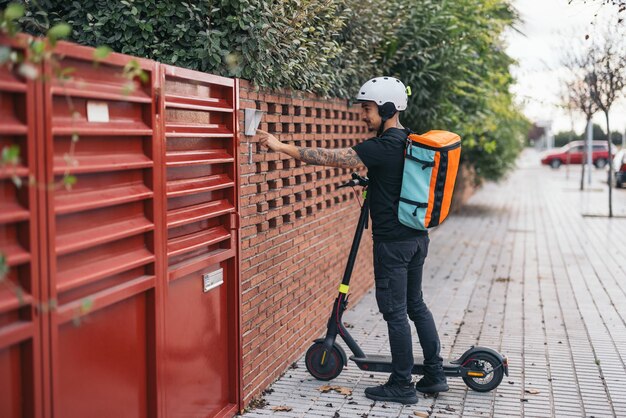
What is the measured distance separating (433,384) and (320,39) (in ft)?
9.06

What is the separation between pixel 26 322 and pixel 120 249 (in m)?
0.77

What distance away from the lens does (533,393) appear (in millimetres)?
5578

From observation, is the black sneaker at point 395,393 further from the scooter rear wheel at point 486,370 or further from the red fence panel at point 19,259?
the red fence panel at point 19,259

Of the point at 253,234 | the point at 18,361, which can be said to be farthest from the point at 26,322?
the point at 253,234

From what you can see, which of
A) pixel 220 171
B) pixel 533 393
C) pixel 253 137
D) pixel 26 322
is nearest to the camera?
pixel 26 322

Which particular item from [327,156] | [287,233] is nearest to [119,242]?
[327,156]

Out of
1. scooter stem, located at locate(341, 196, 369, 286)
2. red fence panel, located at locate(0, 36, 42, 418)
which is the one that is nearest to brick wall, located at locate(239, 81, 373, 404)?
scooter stem, located at locate(341, 196, 369, 286)

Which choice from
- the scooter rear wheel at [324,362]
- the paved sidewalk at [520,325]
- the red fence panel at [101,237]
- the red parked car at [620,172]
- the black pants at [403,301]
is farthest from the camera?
the red parked car at [620,172]

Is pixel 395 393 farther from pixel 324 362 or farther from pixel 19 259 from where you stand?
pixel 19 259

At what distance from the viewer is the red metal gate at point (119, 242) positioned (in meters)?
2.84

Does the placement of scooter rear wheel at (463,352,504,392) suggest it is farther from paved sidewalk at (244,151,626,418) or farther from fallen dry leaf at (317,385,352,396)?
fallen dry leaf at (317,385,352,396)

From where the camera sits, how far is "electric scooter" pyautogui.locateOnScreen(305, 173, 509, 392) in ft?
17.9

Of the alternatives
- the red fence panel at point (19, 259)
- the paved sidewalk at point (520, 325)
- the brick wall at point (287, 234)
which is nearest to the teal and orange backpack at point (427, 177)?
the brick wall at point (287, 234)

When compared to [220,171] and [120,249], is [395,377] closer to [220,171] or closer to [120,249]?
[220,171]
